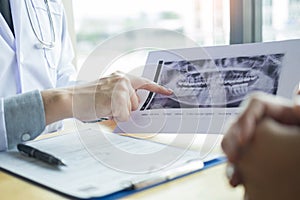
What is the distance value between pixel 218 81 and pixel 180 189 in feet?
1.16

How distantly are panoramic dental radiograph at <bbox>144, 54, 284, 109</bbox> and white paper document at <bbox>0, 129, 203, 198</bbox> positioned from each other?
14cm

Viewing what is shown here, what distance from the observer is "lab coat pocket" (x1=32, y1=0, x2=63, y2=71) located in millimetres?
1090

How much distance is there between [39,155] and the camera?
640 mm

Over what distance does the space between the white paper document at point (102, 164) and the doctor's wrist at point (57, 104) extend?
50 millimetres

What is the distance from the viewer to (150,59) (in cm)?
90

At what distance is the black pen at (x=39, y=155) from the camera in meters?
0.60

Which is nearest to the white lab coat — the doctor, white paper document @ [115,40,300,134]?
the doctor

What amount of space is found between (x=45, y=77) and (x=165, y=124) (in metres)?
0.43

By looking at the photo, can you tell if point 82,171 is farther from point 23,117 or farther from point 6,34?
point 6,34

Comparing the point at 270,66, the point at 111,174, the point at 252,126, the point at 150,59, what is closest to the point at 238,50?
the point at 270,66

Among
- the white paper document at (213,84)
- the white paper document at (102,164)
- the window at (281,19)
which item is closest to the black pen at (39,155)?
the white paper document at (102,164)

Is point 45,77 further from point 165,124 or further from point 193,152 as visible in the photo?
point 193,152

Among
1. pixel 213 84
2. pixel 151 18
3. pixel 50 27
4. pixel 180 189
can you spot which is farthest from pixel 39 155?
pixel 151 18

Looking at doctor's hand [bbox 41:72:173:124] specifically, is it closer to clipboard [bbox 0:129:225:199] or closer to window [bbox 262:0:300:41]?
clipboard [bbox 0:129:225:199]
